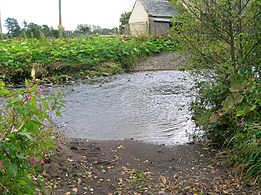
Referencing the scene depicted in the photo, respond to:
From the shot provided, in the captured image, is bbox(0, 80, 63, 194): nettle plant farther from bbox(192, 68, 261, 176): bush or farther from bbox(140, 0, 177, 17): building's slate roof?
bbox(140, 0, 177, 17): building's slate roof

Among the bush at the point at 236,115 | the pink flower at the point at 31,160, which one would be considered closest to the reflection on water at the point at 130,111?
the bush at the point at 236,115

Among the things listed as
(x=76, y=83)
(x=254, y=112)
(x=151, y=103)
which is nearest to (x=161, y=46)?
(x=76, y=83)

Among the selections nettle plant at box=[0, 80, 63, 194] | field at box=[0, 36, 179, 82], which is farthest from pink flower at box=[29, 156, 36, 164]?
field at box=[0, 36, 179, 82]

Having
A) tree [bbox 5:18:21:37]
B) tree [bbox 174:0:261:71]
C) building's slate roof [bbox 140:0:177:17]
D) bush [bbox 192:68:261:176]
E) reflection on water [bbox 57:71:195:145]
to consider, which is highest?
building's slate roof [bbox 140:0:177:17]

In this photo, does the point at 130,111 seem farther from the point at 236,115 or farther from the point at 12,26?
the point at 12,26

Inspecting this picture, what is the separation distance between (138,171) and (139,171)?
0.04 ft

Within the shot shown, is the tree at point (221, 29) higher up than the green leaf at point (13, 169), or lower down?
higher up

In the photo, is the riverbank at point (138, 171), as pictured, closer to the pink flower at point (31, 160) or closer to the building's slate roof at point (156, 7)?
the pink flower at point (31, 160)

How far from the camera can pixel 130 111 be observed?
694cm

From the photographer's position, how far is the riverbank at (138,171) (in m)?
2.99

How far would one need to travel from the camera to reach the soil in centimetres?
298

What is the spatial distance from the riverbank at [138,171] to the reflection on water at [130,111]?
83 centimetres

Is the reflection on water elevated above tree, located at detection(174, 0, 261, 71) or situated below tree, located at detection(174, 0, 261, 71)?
below

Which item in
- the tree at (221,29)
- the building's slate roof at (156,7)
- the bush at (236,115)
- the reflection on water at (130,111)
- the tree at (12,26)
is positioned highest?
the building's slate roof at (156,7)
